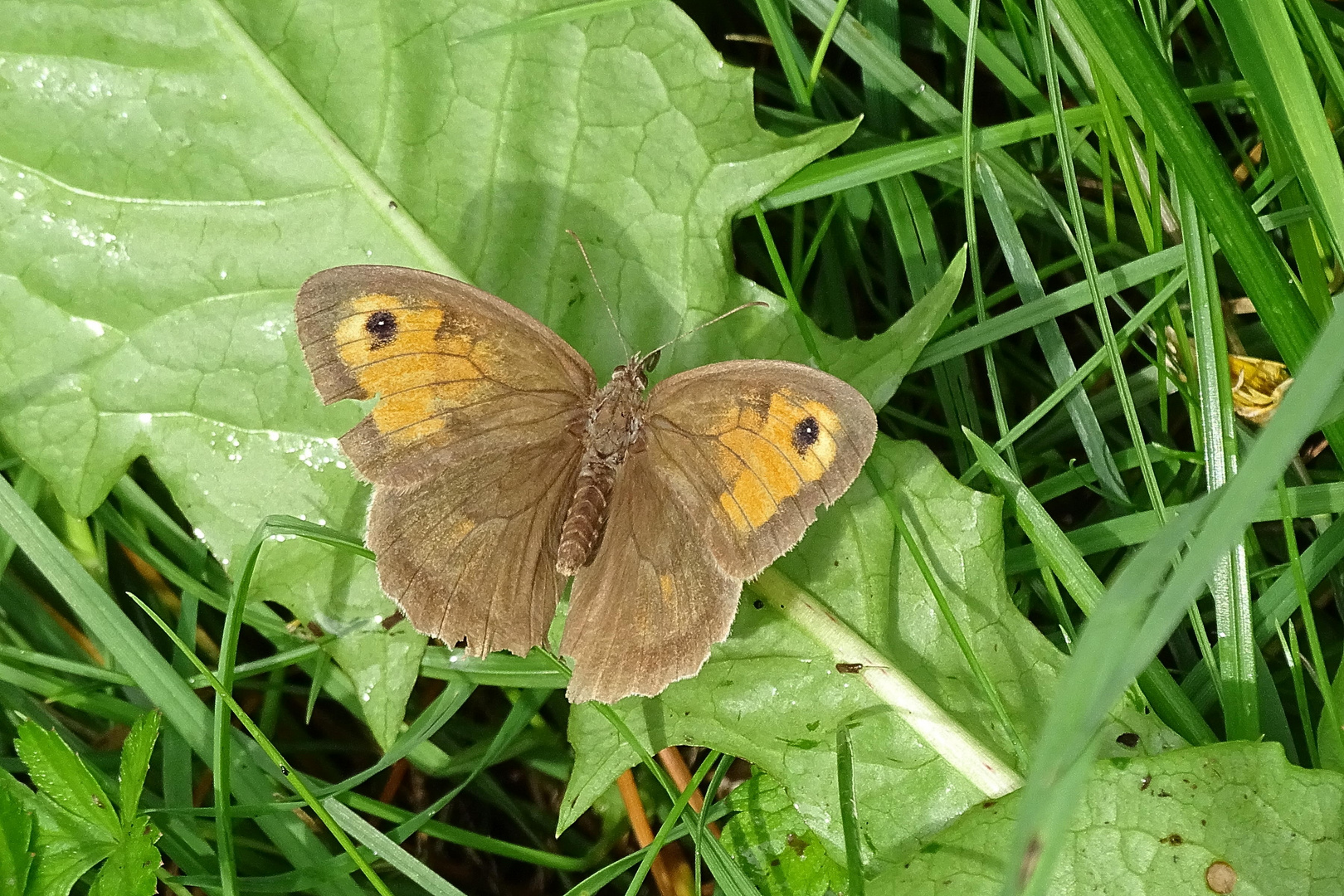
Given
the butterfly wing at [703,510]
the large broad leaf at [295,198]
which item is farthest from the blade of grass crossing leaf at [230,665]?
the butterfly wing at [703,510]

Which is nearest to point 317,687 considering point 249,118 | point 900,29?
point 249,118

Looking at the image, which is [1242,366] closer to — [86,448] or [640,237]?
[640,237]

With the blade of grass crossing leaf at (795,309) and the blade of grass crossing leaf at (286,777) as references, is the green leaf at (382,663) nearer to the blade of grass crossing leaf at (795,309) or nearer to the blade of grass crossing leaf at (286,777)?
the blade of grass crossing leaf at (286,777)

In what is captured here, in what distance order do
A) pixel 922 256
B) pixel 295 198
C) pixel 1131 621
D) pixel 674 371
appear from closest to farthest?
pixel 1131 621, pixel 295 198, pixel 674 371, pixel 922 256

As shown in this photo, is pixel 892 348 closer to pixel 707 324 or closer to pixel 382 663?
pixel 707 324

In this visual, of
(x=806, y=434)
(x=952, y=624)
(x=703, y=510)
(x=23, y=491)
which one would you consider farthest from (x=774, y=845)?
(x=23, y=491)

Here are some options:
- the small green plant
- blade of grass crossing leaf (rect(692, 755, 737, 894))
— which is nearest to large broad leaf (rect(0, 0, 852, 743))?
the small green plant
